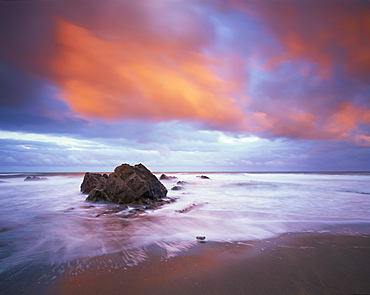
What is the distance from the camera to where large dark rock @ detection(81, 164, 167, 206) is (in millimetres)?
10312

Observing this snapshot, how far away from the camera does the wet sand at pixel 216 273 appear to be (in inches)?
109

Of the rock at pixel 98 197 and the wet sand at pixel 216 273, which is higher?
the rock at pixel 98 197

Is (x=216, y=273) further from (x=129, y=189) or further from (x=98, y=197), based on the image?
(x=98, y=197)

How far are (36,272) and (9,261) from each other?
0.98 meters

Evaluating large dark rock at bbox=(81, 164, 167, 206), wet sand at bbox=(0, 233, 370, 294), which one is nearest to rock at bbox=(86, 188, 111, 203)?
large dark rock at bbox=(81, 164, 167, 206)

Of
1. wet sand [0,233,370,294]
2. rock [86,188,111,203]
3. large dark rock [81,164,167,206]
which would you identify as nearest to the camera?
wet sand [0,233,370,294]

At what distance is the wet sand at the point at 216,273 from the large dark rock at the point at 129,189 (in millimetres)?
6336

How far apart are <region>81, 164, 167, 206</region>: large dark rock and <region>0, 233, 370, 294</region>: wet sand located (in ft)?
20.8

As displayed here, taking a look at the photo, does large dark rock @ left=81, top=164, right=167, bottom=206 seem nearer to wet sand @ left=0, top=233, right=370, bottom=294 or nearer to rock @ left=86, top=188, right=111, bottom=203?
rock @ left=86, top=188, right=111, bottom=203

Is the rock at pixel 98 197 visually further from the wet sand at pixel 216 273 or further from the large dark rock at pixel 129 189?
the wet sand at pixel 216 273

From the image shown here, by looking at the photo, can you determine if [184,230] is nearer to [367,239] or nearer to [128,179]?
[367,239]

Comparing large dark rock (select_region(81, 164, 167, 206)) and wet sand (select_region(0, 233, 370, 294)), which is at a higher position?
large dark rock (select_region(81, 164, 167, 206))

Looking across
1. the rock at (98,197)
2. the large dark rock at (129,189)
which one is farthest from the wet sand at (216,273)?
the rock at (98,197)

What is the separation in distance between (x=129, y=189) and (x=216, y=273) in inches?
317
